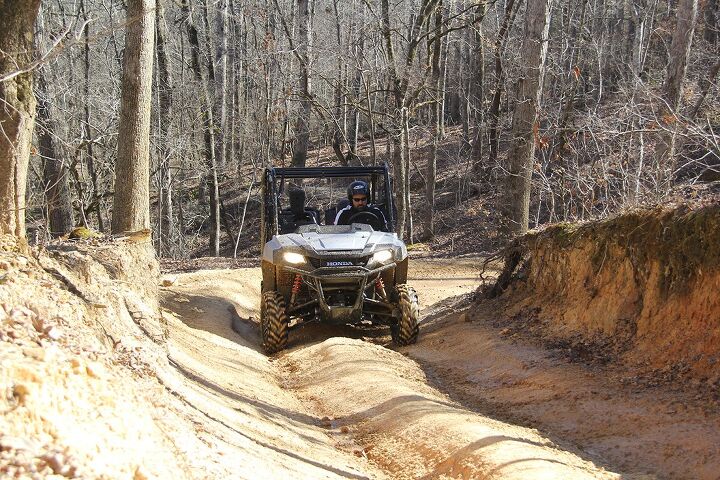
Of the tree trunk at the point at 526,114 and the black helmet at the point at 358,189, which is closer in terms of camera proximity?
the black helmet at the point at 358,189

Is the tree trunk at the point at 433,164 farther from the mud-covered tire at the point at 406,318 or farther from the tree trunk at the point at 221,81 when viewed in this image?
the mud-covered tire at the point at 406,318

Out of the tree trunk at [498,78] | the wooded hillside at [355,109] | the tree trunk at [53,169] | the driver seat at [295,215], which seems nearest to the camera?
the driver seat at [295,215]

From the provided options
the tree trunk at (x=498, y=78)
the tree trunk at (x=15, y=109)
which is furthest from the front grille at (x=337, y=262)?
the tree trunk at (x=498, y=78)

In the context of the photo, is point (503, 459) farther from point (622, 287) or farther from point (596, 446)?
point (622, 287)

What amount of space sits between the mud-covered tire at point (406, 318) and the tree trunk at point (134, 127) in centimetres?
473

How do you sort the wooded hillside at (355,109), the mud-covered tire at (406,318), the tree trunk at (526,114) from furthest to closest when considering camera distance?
1. the tree trunk at (526,114)
2. the wooded hillside at (355,109)
3. the mud-covered tire at (406,318)

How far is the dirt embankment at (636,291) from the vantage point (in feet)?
23.9

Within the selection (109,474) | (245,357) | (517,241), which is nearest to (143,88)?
(245,357)

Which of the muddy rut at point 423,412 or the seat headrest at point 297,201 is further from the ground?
the seat headrest at point 297,201

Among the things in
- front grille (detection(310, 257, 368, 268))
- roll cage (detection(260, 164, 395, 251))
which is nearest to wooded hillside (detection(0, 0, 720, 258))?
roll cage (detection(260, 164, 395, 251))

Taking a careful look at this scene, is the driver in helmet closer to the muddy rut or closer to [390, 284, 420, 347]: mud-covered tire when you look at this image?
[390, 284, 420, 347]: mud-covered tire

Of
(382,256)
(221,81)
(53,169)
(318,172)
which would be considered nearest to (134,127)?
(318,172)

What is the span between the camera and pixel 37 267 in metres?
6.45

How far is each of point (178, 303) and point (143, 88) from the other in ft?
11.1
